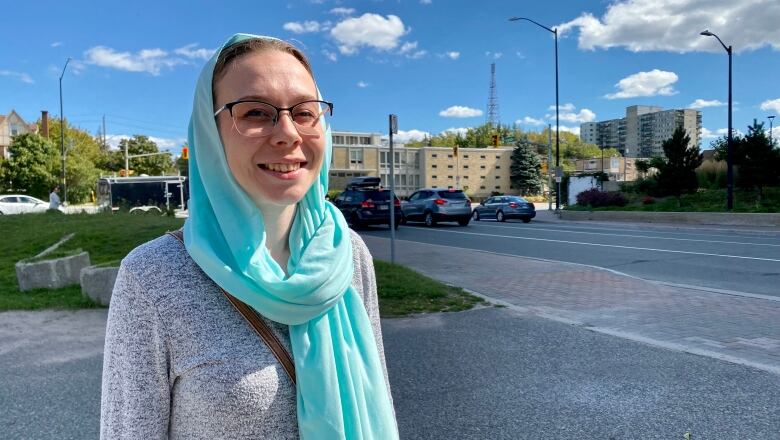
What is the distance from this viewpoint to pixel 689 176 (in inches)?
1186

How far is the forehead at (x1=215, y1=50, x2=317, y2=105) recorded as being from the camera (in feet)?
5.13

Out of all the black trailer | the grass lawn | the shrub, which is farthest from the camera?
the black trailer

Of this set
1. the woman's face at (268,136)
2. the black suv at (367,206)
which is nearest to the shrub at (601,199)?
the black suv at (367,206)

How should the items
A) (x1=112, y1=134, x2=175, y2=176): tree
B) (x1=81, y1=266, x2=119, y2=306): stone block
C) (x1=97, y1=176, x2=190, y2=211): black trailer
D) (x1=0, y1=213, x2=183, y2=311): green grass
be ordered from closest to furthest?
1. (x1=81, y1=266, x2=119, y2=306): stone block
2. (x1=0, y1=213, x2=183, y2=311): green grass
3. (x1=97, y1=176, x2=190, y2=211): black trailer
4. (x1=112, y1=134, x2=175, y2=176): tree

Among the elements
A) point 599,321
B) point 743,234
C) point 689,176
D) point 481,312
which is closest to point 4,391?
point 481,312

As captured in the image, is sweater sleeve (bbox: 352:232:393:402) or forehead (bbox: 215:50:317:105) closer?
forehead (bbox: 215:50:317:105)

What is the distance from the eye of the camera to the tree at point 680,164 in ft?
98.6

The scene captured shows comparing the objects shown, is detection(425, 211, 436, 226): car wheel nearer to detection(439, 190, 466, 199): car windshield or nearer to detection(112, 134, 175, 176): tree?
detection(439, 190, 466, 199): car windshield

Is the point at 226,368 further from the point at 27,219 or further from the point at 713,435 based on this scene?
the point at 27,219

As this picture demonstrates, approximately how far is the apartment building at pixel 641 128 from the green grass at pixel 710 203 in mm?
67338

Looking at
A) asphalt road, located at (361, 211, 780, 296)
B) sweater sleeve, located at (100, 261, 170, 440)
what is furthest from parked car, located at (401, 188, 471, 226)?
sweater sleeve, located at (100, 261, 170, 440)

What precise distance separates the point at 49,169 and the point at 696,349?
56.5 metres

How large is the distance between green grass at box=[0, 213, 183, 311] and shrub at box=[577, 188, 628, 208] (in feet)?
89.1

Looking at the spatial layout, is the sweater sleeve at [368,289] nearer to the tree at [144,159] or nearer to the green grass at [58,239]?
the green grass at [58,239]
